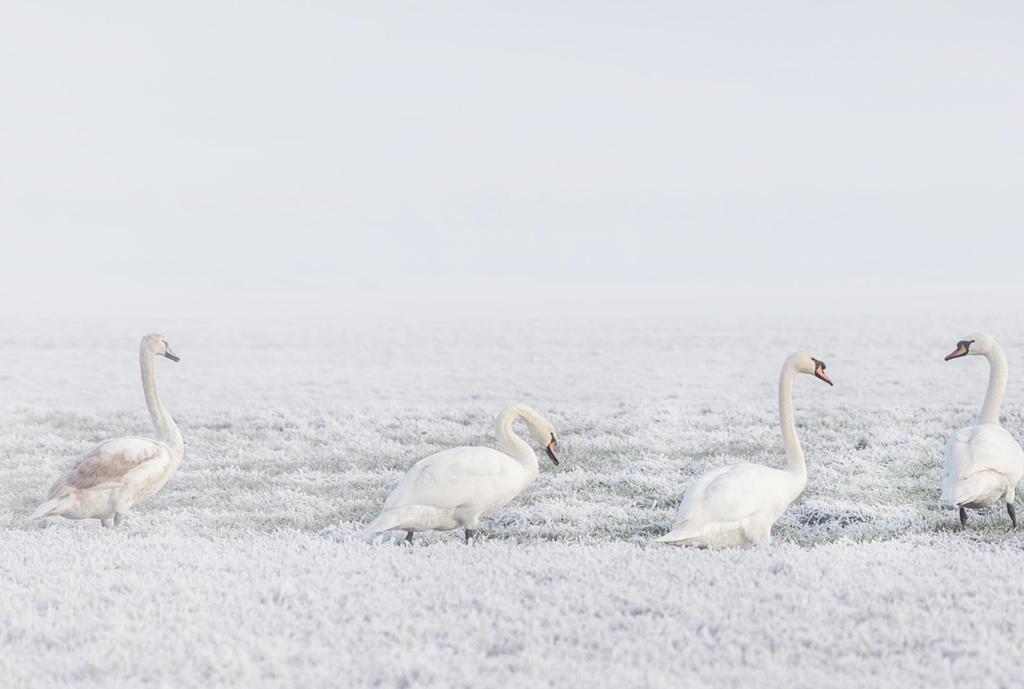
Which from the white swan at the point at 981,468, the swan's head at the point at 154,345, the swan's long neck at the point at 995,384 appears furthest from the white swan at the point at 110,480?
the swan's long neck at the point at 995,384

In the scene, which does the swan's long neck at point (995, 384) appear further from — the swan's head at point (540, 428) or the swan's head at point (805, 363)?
the swan's head at point (540, 428)

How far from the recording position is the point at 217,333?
219 ft

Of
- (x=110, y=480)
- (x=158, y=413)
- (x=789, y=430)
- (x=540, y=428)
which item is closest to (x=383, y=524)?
(x=540, y=428)

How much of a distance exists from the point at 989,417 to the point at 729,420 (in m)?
9.37

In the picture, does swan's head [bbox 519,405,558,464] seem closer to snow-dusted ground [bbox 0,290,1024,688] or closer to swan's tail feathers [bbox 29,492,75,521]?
snow-dusted ground [bbox 0,290,1024,688]

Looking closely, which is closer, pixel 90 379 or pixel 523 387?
pixel 523 387

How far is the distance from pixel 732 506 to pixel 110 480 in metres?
7.14

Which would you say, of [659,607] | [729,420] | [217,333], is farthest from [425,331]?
[659,607]

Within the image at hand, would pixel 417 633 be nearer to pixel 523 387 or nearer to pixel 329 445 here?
pixel 329 445

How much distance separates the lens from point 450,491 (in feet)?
38.6

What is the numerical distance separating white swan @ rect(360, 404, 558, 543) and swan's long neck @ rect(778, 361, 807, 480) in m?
2.98

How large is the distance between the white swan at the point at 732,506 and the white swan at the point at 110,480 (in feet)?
20.5

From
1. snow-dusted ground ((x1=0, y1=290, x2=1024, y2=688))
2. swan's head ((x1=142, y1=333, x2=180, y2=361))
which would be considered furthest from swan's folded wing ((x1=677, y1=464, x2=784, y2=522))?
swan's head ((x1=142, y1=333, x2=180, y2=361))

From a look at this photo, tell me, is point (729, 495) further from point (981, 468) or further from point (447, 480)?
point (981, 468)
